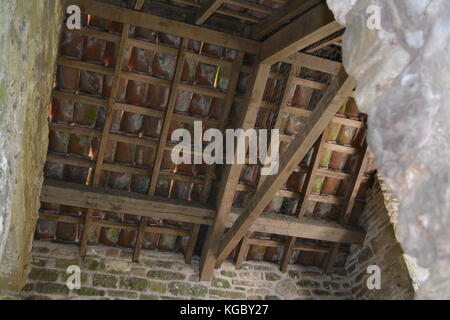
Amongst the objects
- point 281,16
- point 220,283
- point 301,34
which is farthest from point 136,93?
point 220,283

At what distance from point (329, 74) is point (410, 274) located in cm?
207

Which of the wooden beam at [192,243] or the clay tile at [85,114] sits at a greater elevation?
the clay tile at [85,114]

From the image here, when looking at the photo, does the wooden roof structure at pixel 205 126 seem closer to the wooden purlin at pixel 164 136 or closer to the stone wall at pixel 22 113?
the wooden purlin at pixel 164 136

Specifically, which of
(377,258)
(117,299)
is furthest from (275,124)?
(117,299)

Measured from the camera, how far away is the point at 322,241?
5781mm

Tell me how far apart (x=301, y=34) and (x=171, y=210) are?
2.32 m

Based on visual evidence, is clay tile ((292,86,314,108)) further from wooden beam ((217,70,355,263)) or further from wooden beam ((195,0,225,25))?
wooden beam ((195,0,225,25))

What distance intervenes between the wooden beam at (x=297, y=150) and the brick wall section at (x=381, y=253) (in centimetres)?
153

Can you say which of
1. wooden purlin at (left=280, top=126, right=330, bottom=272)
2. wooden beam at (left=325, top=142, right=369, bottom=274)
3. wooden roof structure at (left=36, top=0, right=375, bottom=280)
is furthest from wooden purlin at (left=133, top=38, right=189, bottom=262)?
wooden beam at (left=325, top=142, right=369, bottom=274)

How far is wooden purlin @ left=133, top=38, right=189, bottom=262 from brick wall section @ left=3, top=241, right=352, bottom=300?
228 mm

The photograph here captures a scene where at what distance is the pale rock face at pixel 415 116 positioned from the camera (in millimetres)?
1458

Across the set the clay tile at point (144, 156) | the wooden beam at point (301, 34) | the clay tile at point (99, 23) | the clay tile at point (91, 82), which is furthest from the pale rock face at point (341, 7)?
the clay tile at point (144, 156)

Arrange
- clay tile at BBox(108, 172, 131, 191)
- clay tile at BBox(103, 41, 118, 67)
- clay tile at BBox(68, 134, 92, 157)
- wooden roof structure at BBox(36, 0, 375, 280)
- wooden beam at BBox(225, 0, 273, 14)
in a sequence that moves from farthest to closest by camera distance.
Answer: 1. clay tile at BBox(108, 172, 131, 191)
2. clay tile at BBox(68, 134, 92, 157)
3. clay tile at BBox(103, 41, 118, 67)
4. wooden roof structure at BBox(36, 0, 375, 280)
5. wooden beam at BBox(225, 0, 273, 14)

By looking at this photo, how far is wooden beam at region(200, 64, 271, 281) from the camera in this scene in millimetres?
4344
